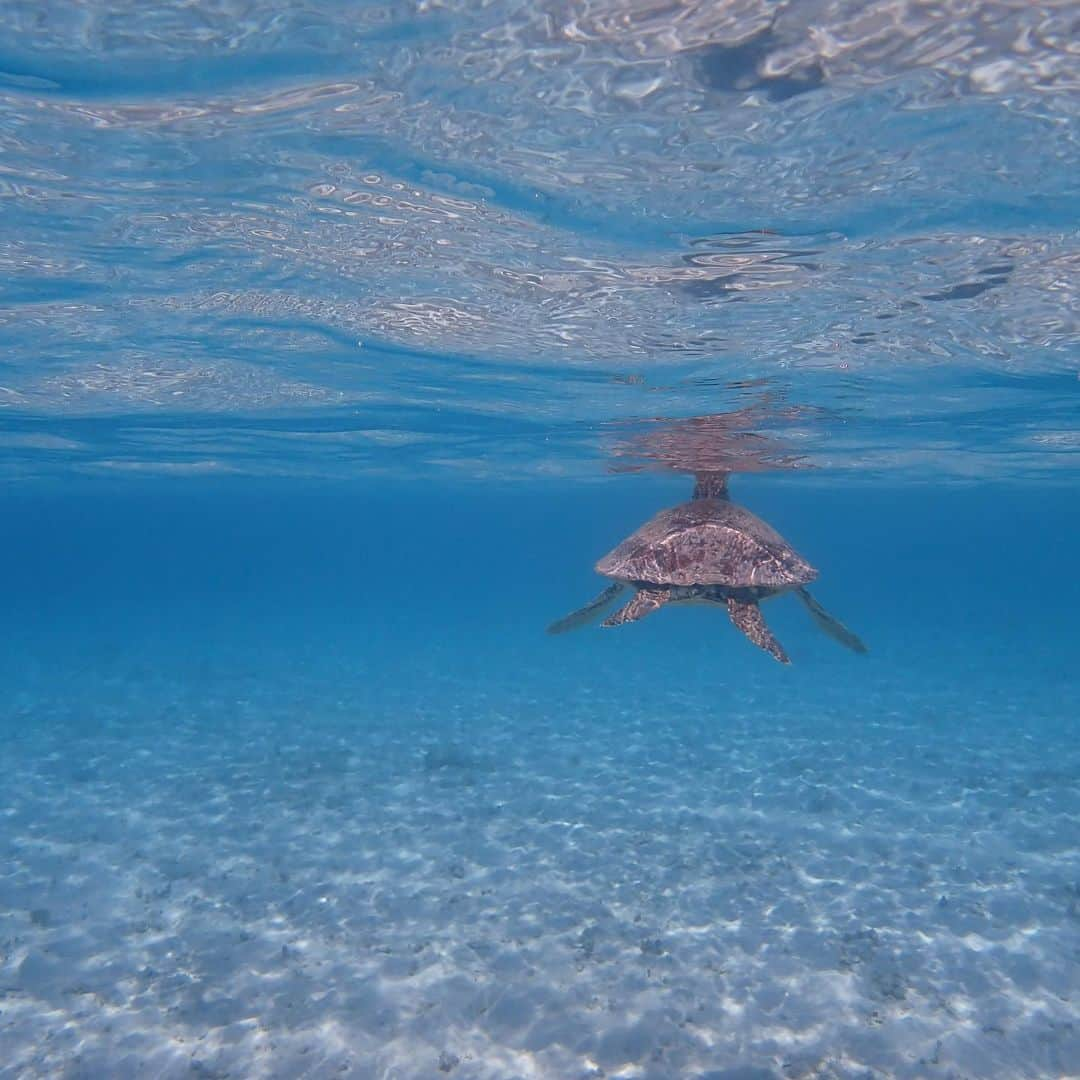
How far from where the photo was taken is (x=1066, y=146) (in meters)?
8.34

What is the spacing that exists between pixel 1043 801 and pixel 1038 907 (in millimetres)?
5477

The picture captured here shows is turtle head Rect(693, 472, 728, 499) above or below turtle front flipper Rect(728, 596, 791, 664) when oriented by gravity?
above

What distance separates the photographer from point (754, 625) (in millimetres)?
10977

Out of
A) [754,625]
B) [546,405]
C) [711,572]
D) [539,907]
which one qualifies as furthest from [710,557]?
[546,405]

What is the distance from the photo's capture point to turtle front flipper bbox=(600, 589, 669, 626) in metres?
11.0

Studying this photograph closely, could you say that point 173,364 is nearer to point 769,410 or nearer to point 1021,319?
point 769,410

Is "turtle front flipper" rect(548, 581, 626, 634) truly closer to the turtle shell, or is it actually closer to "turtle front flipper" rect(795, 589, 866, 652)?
the turtle shell

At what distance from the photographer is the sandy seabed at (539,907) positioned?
8766 millimetres

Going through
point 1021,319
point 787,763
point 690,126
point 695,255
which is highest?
point 690,126

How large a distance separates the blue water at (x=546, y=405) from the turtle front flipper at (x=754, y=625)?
177 centimetres

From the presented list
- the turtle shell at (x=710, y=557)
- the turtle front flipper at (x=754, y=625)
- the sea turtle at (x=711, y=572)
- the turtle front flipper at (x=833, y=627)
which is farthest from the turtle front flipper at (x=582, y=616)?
the turtle front flipper at (x=833, y=627)

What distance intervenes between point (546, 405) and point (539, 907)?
1388 cm

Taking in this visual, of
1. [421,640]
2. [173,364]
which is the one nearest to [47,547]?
[421,640]

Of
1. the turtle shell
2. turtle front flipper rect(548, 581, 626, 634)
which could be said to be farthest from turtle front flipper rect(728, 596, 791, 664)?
turtle front flipper rect(548, 581, 626, 634)
